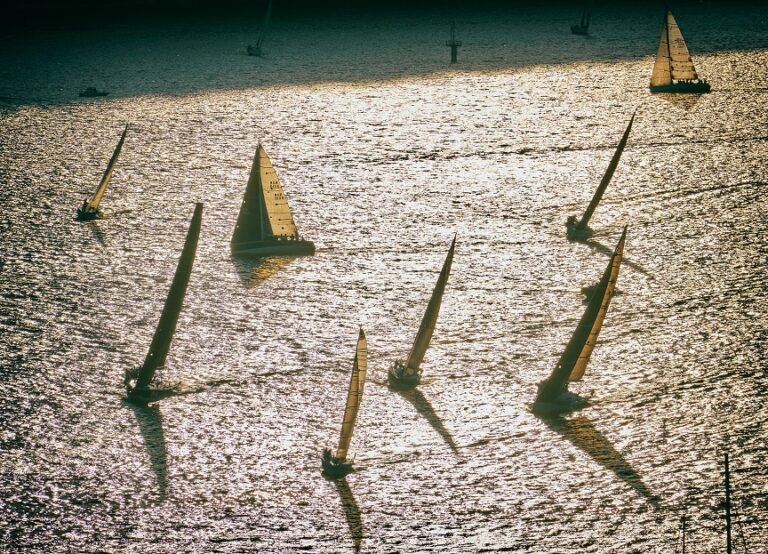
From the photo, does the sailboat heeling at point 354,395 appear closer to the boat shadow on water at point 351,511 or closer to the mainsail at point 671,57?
the boat shadow on water at point 351,511

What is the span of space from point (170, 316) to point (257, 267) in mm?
2724

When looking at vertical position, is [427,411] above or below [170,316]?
below

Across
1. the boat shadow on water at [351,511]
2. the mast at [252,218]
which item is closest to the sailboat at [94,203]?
the mast at [252,218]

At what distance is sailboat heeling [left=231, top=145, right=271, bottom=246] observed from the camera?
46.8 ft

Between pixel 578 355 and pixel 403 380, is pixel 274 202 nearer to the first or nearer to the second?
pixel 403 380

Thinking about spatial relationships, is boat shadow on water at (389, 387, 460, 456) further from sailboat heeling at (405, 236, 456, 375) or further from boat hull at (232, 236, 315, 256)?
boat hull at (232, 236, 315, 256)

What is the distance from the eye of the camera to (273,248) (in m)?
14.5

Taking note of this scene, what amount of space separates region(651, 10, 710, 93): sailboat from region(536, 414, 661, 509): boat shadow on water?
10158 mm

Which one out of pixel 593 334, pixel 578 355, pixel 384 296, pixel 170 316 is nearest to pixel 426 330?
pixel 578 355

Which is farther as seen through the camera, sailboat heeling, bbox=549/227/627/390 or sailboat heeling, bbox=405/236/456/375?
sailboat heeling, bbox=405/236/456/375

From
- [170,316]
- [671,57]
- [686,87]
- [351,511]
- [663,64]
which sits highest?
[671,57]

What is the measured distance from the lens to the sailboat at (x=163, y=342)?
1127 centimetres

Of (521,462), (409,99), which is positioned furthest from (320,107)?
(521,462)

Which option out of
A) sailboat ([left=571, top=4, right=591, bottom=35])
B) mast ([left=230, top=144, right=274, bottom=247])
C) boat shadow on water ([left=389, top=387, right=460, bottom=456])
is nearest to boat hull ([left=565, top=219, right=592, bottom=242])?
mast ([left=230, top=144, right=274, bottom=247])
